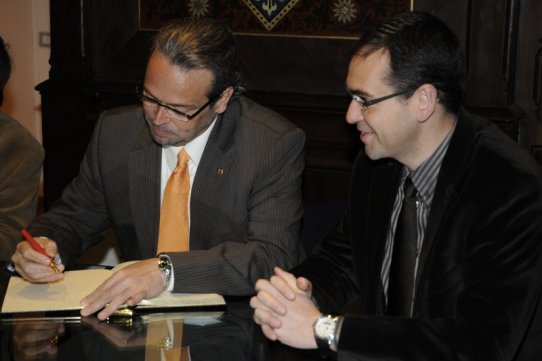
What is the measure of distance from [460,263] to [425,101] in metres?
0.42

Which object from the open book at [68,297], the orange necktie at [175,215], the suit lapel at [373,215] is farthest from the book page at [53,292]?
the suit lapel at [373,215]

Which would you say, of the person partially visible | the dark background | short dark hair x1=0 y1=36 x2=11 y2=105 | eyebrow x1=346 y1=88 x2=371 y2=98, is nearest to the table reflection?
eyebrow x1=346 y1=88 x2=371 y2=98

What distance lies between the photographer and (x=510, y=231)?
76.0 inches

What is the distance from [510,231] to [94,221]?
1.47 metres

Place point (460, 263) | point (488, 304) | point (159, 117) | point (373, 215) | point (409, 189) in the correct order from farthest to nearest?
1. point (159, 117)
2. point (373, 215)
3. point (409, 189)
4. point (460, 263)
5. point (488, 304)

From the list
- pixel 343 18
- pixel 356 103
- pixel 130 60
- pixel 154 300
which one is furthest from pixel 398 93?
pixel 130 60

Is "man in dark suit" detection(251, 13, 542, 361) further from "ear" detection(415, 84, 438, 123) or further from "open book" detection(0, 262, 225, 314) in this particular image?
"open book" detection(0, 262, 225, 314)

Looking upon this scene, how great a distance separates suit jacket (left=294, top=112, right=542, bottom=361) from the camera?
187cm

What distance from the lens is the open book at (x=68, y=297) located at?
215cm

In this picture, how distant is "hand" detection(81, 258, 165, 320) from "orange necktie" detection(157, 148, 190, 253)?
17.6 inches

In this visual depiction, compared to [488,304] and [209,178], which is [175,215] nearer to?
[209,178]

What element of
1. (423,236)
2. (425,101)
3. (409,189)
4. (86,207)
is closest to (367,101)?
(425,101)

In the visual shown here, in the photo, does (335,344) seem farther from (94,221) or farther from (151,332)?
A: (94,221)

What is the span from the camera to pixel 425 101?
2.16 metres
